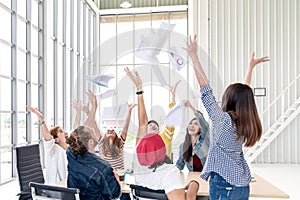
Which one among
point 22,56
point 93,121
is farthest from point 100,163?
point 22,56

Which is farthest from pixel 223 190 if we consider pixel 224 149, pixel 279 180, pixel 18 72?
pixel 18 72

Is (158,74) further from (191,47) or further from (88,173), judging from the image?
(88,173)

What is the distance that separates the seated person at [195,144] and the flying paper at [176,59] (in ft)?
0.51

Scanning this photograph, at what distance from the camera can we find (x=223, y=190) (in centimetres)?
187

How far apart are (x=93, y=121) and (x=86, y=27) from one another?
30.0 ft

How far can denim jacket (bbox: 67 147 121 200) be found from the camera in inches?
80.6

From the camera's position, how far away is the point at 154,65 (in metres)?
1.29

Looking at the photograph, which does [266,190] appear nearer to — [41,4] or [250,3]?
[41,4]

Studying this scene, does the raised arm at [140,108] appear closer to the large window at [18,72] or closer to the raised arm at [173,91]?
the raised arm at [173,91]

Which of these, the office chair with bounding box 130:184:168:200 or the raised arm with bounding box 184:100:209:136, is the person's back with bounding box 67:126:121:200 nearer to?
the office chair with bounding box 130:184:168:200

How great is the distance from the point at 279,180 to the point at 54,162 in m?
4.40

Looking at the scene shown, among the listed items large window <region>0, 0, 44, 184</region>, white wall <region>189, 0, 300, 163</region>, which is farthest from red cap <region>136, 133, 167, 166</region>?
white wall <region>189, 0, 300, 163</region>

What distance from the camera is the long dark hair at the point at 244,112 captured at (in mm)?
1779

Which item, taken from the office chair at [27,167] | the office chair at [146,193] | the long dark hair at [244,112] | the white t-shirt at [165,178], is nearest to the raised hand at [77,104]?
the white t-shirt at [165,178]
